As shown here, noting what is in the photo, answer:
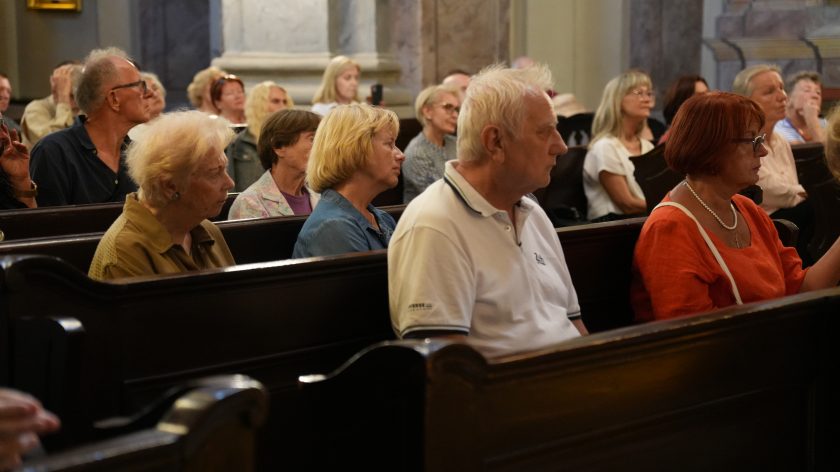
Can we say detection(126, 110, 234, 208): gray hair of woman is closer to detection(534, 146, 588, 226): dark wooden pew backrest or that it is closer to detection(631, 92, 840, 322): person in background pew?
detection(631, 92, 840, 322): person in background pew

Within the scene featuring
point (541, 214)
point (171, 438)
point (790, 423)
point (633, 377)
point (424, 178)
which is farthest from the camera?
point (424, 178)

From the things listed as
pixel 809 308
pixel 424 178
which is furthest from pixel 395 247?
pixel 424 178

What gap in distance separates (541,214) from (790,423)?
0.87m

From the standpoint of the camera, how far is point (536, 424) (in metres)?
2.05

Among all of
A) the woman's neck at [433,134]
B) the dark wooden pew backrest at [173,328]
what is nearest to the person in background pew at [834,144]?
the dark wooden pew backrest at [173,328]

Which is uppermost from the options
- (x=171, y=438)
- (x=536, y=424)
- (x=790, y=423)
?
(x=171, y=438)

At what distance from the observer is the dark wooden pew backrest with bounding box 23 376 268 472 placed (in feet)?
4.46

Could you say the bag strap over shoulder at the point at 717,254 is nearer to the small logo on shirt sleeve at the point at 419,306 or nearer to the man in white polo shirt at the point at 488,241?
the man in white polo shirt at the point at 488,241

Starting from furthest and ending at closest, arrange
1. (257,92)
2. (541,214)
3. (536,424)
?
(257,92)
(541,214)
(536,424)

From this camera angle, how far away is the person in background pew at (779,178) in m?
6.00

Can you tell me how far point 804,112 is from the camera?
7934 millimetres

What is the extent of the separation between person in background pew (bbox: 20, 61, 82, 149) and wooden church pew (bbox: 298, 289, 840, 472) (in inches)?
245

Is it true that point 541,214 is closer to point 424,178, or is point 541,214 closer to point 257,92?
point 424,178

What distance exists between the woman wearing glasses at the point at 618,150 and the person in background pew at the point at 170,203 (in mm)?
3117
